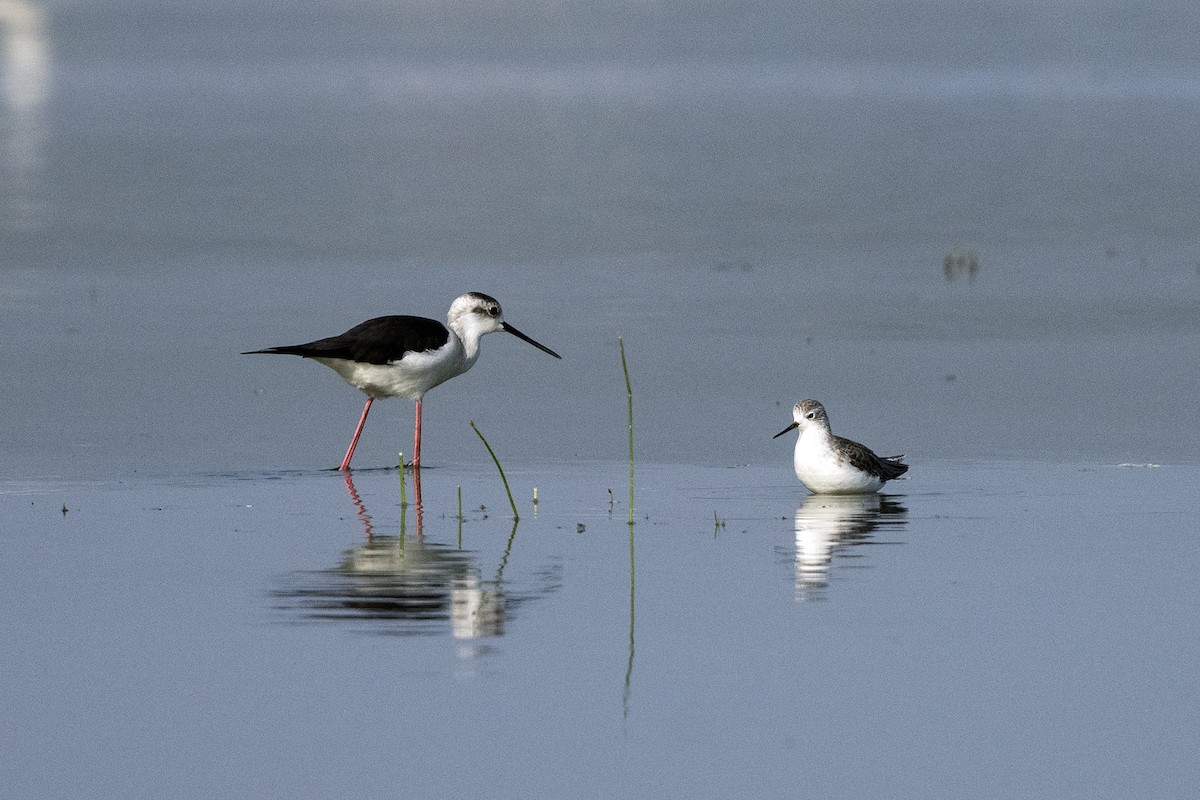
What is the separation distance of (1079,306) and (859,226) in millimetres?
6071

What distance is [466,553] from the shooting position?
902 centimetres

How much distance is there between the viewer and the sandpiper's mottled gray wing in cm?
1078

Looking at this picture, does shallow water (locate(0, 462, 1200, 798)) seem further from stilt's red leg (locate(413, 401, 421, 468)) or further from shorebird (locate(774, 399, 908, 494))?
stilt's red leg (locate(413, 401, 421, 468))

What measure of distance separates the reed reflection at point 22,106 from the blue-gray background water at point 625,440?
0.25m

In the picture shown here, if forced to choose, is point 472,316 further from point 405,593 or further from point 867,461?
point 405,593

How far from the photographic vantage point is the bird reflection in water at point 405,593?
7.60m

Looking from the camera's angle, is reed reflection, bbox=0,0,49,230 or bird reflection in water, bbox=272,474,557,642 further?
reed reflection, bbox=0,0,49,230

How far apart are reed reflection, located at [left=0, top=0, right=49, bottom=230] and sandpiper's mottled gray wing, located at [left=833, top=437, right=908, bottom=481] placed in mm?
14539

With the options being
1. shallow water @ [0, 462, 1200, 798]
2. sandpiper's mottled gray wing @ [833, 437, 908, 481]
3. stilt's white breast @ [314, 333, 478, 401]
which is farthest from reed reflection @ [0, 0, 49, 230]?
shallow water @ [0, 462, 1200, 798]

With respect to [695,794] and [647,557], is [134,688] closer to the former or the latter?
[695,794]

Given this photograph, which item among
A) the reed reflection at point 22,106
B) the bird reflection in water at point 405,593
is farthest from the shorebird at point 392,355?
the reed reflection at point 22,106

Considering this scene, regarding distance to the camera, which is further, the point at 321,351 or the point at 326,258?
the point at 326,258

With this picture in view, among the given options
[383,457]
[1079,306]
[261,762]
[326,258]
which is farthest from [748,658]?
[326,258]

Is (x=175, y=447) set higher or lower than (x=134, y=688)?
higher
